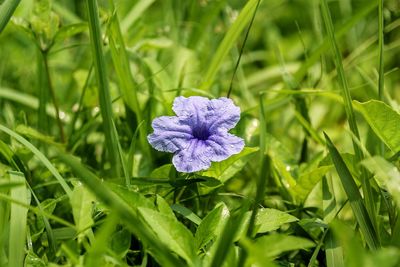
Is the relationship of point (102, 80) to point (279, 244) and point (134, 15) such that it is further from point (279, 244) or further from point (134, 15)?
point (134, 15)

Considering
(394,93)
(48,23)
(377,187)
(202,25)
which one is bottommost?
(394,93)

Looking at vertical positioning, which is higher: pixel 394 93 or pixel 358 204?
pixel 358 204

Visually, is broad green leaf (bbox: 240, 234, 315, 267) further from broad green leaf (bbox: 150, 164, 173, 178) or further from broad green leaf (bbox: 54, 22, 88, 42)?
broad green leaf (bbox: 54, 22, 88, 42)

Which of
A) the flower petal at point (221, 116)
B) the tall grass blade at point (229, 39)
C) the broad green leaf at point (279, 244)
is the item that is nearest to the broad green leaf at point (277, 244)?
the broad green leaf at point (279, 244)

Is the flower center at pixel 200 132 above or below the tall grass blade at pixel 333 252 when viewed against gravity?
above

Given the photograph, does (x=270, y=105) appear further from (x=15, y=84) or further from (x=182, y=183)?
(x=15, y=84)

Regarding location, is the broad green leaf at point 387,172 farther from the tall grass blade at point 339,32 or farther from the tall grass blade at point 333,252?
the tall grass blade at point 339,32

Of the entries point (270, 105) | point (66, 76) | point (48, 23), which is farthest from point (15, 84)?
point (270, 105)
